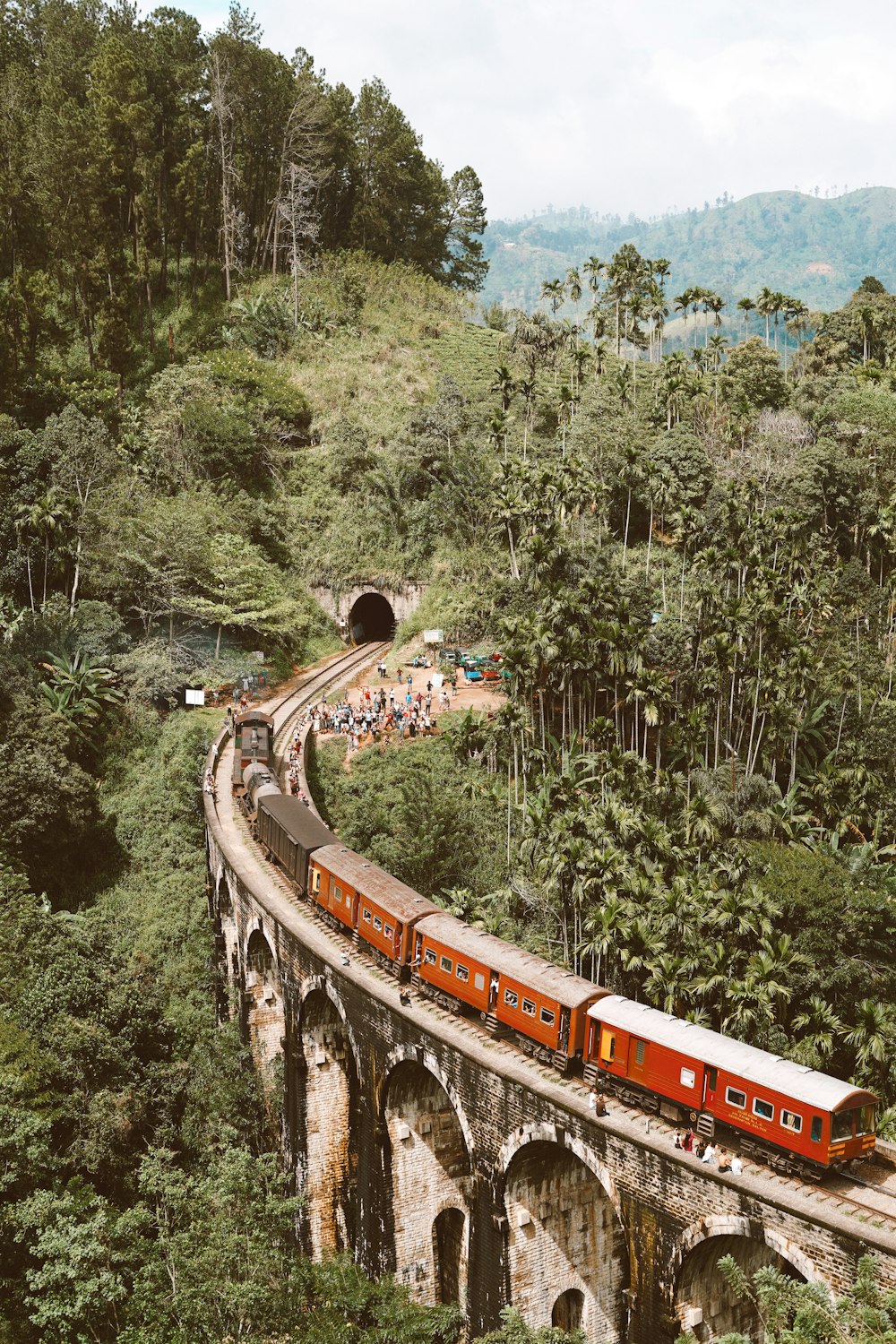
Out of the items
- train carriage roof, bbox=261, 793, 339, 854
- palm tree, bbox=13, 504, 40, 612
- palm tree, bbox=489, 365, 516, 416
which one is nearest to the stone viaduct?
train carriage roof, bbox=261, 793, 339, 854

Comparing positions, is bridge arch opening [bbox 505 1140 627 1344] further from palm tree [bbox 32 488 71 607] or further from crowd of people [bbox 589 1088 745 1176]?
palm tree [bbox 32 488 71 607]

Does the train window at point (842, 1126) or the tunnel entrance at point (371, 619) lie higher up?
the train window at point (842, 1126)

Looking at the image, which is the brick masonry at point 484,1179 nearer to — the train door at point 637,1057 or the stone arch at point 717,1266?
the stone arch at point 717,1266

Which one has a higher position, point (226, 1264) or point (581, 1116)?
point (581, 1116)

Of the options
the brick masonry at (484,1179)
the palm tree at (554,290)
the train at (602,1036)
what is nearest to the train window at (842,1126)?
the train at (602,1036)

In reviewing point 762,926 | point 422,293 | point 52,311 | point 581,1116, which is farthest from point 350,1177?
point 422,293

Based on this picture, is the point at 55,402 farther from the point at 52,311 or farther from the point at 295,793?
the point at 295,793
